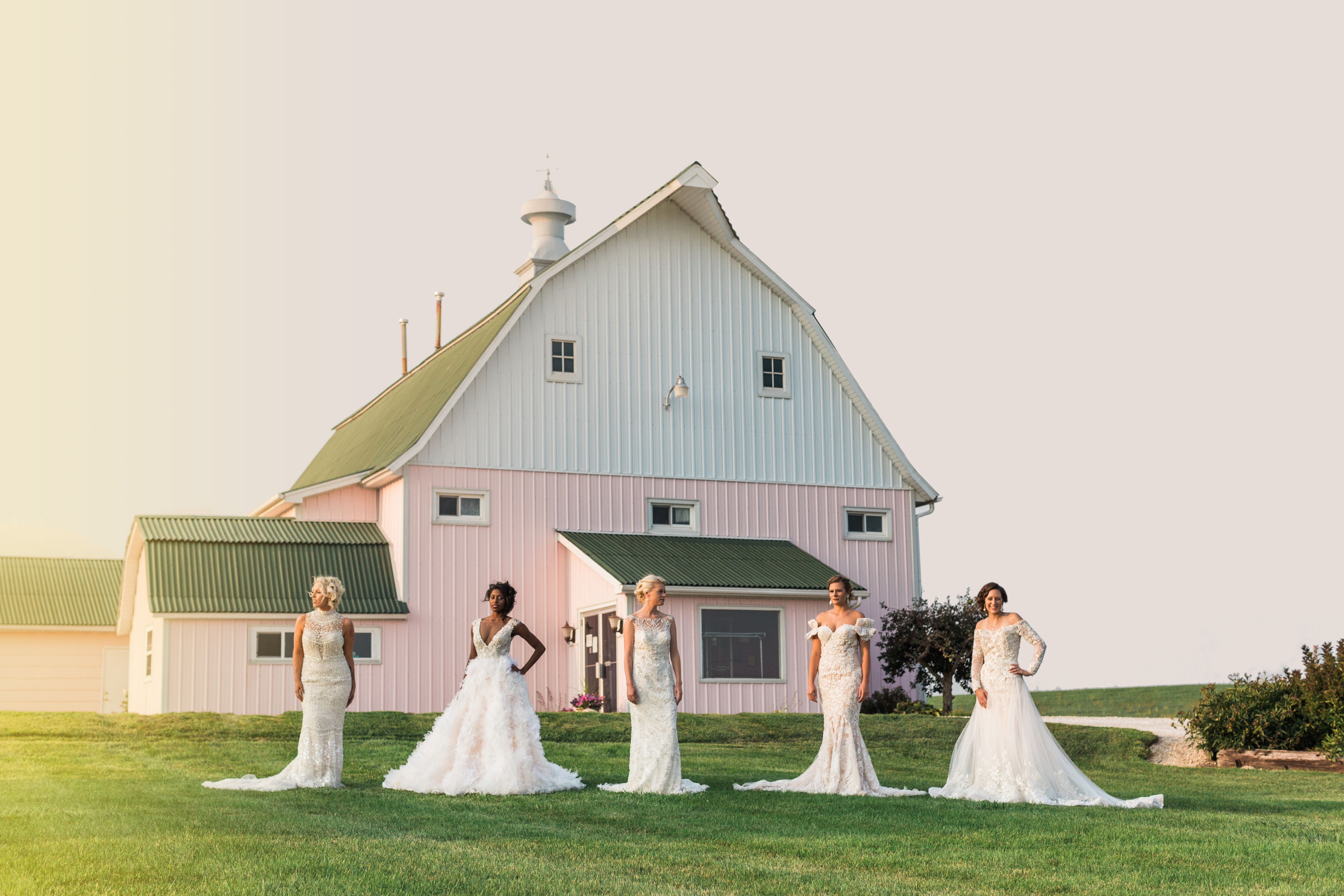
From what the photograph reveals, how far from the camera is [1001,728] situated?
1152 cm

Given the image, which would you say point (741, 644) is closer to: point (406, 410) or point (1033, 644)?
point (406, 410)

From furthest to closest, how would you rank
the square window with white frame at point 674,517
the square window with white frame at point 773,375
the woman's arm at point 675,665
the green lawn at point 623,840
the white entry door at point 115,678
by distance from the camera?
the white entry door at point 115,678 → the square window with white frame at point 773,375 → the square window with white frame at point 674,517 → the woman's arm at point 675,665 → the green lawn at point 623,840

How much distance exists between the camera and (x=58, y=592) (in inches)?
1298

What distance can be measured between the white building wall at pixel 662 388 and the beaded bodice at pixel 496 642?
12.1 metres

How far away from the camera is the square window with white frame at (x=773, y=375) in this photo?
26.1 metres

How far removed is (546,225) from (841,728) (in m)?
20.9

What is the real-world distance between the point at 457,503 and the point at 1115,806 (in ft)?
49.8

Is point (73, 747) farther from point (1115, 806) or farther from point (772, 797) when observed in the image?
point (1115, 806)

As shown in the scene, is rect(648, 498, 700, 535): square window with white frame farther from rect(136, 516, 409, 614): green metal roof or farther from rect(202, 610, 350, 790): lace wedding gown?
rect(202, 610, 350, 790): lace wedding gown

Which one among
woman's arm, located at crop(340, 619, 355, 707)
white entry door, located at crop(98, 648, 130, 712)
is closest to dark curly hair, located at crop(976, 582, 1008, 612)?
woman's arm, located at crop(340, 619, 355, 707)

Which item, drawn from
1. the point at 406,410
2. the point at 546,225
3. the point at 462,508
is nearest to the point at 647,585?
the point at 462,508

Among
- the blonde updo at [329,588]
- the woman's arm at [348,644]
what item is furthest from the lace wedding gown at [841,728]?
the blonde updo at [329,588]

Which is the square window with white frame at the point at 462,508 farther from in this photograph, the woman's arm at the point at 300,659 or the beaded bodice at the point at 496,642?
the beaded bodice at the point at 496,642

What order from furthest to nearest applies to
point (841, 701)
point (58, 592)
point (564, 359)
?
point (58, 592) < point (564, 359) < point (841, 701)
